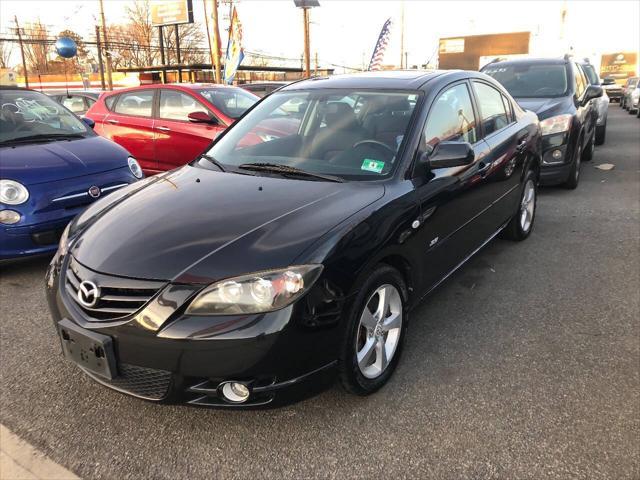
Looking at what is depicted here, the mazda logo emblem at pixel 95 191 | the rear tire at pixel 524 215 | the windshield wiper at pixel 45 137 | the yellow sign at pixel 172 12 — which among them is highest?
the yellow sign at pixel 172 12

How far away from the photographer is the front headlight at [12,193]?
3957 mm

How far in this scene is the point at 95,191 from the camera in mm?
4426

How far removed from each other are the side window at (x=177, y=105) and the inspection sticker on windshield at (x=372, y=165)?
4840 millimetres

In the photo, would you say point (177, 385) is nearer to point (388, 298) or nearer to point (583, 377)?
point (388, 298)

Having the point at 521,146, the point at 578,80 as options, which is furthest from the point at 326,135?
the point at 578,80

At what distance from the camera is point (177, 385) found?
7.04 feet

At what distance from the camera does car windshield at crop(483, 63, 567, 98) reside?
761 cm

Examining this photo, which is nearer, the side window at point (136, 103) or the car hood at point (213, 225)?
the car hood at point (213, 225)

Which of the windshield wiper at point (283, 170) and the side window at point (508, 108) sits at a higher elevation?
the side window at point (508, 108)

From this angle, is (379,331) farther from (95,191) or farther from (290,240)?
(95,191)

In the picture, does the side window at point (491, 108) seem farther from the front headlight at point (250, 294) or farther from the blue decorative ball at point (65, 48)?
the blue decorative ball at point (65, 48)

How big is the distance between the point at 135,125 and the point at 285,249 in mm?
6040

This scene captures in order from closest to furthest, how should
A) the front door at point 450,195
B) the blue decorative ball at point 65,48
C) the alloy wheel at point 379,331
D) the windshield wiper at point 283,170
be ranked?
the alloy wheel at point 379,331
the windshield wiper at point 283,170
the front door at point 450,195
the blue decorative ball at point 65,48

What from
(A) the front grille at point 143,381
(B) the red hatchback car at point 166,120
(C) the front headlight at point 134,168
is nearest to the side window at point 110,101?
(B) the red hatchback car at point 166,120
